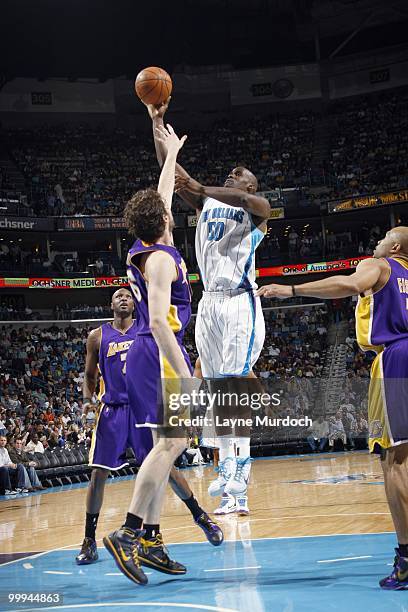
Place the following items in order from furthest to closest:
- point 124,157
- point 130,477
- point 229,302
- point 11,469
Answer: point 124,157
point 130,477
point 11,469
point 229,302

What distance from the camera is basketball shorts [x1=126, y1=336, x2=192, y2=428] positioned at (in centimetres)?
524

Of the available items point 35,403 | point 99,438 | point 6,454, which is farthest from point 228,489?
point 35,403

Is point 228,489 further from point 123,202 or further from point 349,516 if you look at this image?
point 123,202

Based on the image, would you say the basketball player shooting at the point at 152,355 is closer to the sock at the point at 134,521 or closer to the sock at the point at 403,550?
the sock at the point at 134,521

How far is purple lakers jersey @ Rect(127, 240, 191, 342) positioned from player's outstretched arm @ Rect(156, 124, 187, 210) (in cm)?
44

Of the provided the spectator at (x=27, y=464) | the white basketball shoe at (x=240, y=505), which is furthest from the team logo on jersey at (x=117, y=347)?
the spectator at (x=27, y=464)

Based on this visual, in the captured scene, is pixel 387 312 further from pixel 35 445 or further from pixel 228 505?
pixel 35 445

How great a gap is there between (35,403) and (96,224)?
9.63 metres

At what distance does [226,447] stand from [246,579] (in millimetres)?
1384

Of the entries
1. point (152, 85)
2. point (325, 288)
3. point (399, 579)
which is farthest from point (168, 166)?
point (399, 579)

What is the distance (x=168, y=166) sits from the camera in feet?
19.8

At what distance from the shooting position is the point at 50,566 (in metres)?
6.66

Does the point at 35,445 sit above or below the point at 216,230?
below

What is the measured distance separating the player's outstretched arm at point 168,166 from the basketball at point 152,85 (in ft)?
0.90
